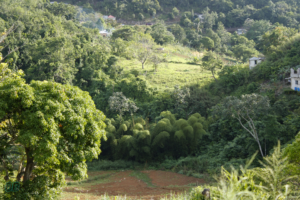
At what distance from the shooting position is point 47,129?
20.3 ft

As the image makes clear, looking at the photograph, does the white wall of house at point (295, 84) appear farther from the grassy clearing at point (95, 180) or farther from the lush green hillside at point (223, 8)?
the lush green hillside at point (223, 8)

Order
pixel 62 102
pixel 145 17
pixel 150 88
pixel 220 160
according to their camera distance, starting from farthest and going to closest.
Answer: pixel 145 17
pixel 150 88
pixel 220 160
pixel 62 102

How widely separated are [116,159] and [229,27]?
4068 centimetres

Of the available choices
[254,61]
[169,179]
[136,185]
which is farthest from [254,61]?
[136,185]

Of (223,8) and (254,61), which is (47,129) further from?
(223,8)

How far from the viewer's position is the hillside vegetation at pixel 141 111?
6.20m

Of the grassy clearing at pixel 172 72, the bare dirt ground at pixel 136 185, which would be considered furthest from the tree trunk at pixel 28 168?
the grassy clearing at pixel 172 72

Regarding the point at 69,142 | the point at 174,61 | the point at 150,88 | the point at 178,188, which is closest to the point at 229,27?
the point at 174,61

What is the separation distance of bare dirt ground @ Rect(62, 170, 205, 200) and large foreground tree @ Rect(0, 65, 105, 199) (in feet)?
10.1

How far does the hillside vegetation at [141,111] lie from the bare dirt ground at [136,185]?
0.95 metres

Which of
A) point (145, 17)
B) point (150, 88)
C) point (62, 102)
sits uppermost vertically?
point (145, 17)

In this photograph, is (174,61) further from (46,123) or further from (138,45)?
(46,123)

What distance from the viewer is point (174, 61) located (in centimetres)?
3041

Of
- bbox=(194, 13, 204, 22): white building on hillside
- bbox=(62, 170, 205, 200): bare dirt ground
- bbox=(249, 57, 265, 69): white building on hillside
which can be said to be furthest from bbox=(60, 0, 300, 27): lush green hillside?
bbox=(62, 170, 205, 200): bare dirt ground
